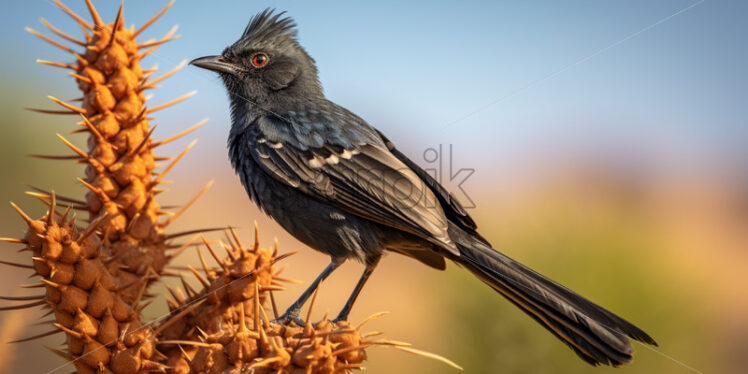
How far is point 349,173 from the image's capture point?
11.0ft

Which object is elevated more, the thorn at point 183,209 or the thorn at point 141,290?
the thorn at point 183,209

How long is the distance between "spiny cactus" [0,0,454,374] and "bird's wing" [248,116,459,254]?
4.21 ft

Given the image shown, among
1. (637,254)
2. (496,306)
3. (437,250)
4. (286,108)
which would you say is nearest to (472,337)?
(496,306)

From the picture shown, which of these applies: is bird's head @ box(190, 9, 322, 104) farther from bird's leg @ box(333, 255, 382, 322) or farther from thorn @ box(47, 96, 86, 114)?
thorn @ box(47, 96, 86, 114)

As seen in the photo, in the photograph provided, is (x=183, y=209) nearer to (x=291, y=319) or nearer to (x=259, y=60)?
(x=291, y=319)

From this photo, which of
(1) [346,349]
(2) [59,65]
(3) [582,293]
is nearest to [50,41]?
(2) [59,65]

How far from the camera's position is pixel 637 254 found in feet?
22.7

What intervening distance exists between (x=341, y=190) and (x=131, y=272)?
1564mm

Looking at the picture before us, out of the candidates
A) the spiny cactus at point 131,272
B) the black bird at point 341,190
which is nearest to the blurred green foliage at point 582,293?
the black bird at point 341,190

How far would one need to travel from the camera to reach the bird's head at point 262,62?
12.7ft

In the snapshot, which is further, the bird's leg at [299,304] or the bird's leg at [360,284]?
the bird's leg at [360,284]

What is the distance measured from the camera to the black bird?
302 cm

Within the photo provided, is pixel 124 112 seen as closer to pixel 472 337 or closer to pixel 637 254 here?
pixel 472 337

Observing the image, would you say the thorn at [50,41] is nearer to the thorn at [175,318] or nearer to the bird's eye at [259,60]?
the thorn at [175,318]
